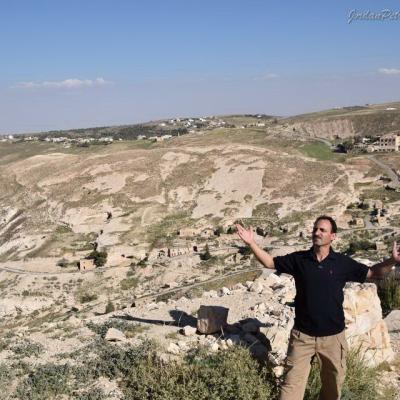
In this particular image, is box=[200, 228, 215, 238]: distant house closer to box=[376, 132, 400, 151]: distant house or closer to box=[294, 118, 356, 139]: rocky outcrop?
box=[376, 132, 400, 151]: distant house

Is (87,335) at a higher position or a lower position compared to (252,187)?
higher

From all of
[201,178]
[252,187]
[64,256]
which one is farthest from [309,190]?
[64,256]

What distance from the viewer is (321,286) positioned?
5652mm

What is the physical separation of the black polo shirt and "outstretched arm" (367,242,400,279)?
8 centimetres

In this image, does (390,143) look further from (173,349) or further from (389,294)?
(173,349)

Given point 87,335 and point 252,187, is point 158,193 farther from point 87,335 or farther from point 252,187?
point 87,335

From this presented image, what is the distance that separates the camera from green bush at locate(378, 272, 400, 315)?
502 inches

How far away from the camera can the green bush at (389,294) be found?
1274cm

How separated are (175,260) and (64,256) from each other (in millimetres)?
13228

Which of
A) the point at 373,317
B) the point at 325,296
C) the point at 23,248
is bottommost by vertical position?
the point at 23,248

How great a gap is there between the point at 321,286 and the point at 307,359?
0.99 meters

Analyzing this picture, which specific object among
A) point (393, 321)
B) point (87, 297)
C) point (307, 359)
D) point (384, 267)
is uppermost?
point (384, 267)

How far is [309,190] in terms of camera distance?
62.5 m

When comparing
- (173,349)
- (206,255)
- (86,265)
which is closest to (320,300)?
(173,349)
